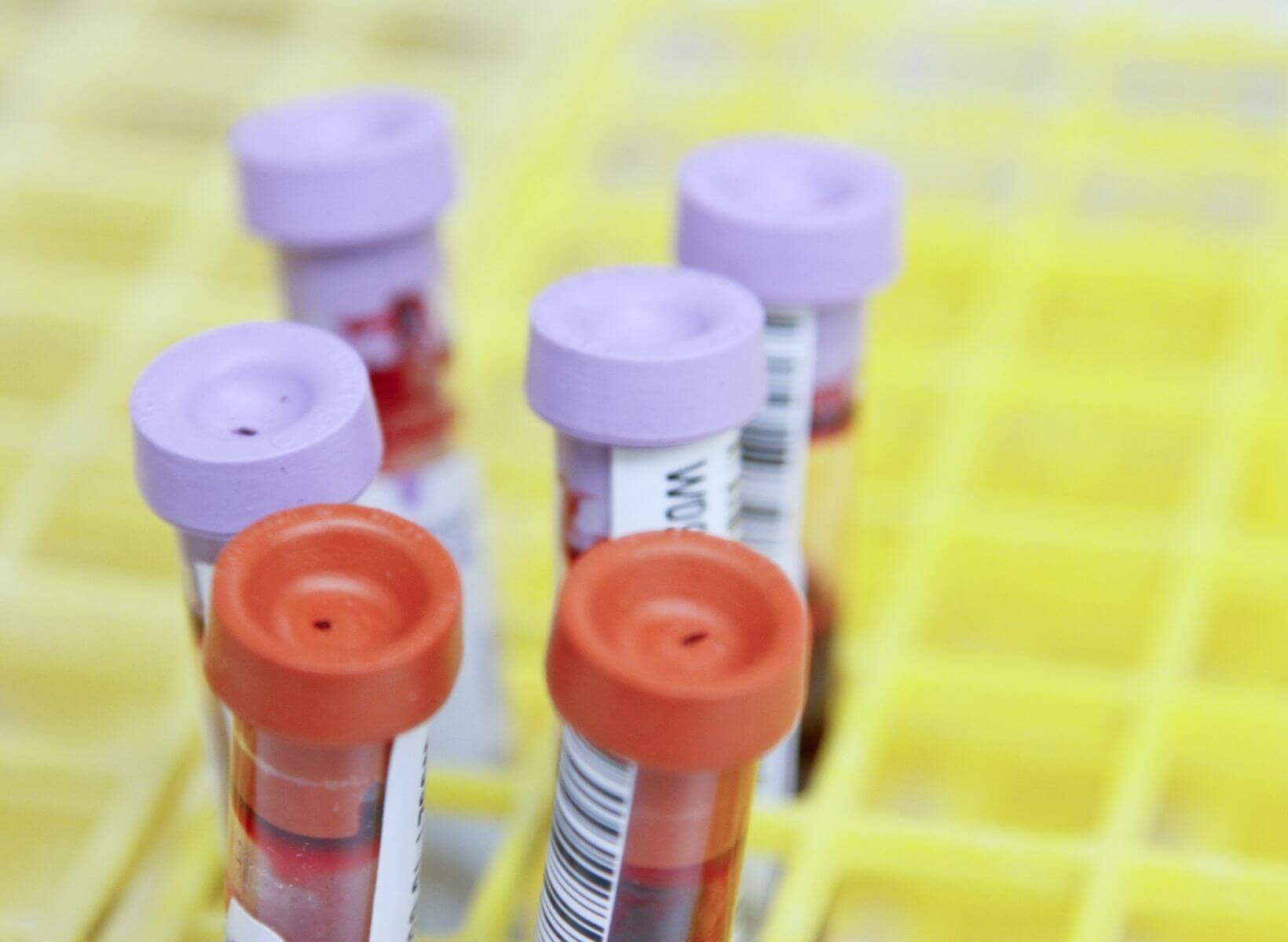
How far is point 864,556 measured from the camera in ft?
1.61

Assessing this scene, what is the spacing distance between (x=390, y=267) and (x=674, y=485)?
0.09 m

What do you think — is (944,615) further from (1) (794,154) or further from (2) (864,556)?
(1) (794,154)

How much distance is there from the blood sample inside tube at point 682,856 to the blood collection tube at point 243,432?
74 mm

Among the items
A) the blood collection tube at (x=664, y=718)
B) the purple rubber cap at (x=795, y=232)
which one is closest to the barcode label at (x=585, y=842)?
the blood collection tube at (x=664, y=718)

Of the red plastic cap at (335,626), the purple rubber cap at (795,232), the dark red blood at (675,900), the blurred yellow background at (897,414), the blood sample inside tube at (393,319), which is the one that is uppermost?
the purple rubber cap at (795,232)

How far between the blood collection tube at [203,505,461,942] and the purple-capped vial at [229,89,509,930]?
8 cm

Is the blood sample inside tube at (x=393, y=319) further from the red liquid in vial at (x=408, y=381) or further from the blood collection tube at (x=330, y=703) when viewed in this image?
the blood collection tube at (x=330, y=703)

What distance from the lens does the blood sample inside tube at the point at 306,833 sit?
0.22 meters

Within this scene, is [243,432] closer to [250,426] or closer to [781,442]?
[250,426]

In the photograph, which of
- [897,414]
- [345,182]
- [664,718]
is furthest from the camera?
[897,414]

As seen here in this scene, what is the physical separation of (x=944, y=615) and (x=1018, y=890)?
0.18 m

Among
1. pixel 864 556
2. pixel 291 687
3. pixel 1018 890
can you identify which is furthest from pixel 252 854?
pixel 864 556

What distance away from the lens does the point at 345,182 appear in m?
0.31

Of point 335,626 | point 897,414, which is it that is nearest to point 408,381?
point 335,626
